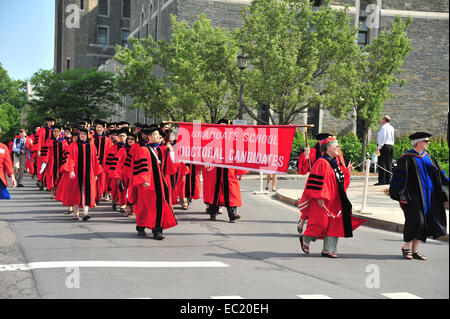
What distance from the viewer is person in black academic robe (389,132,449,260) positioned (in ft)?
29.1

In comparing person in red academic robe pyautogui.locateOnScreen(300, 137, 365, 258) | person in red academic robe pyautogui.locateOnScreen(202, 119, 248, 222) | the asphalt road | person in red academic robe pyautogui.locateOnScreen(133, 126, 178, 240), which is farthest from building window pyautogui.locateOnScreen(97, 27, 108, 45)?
person in red academic robe pyautogui.locateOnScreen(300, 137, 365, 258)

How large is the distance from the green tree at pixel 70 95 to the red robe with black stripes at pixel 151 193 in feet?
116

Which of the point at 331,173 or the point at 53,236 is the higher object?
the point at 331,173

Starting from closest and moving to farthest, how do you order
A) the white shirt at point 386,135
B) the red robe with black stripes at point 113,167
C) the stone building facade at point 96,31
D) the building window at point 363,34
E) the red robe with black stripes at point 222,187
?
1. the red robe with black stripes at point 222,187
2. the red robe with black stripes at point 113,167
3. the white shirt at point 386,135
4. the building window at point 363,34
5. the stone building facade at point 96,31

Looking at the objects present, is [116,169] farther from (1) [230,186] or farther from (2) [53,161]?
(2) [53,161]

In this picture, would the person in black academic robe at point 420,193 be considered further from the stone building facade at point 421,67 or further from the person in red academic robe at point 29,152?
the stone building facade at point 421,67

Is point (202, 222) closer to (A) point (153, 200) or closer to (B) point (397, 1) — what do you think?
(A) point (153, 200)

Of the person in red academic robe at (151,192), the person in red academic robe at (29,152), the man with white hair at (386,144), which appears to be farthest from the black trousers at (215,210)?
the person in red academic robe at (29,152)

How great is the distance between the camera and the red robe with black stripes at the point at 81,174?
12.7 m

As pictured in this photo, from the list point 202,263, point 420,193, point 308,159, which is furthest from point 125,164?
point 420,193

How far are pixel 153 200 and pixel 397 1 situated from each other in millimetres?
37378

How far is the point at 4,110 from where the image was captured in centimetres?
8656

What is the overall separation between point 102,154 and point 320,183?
850 cm
